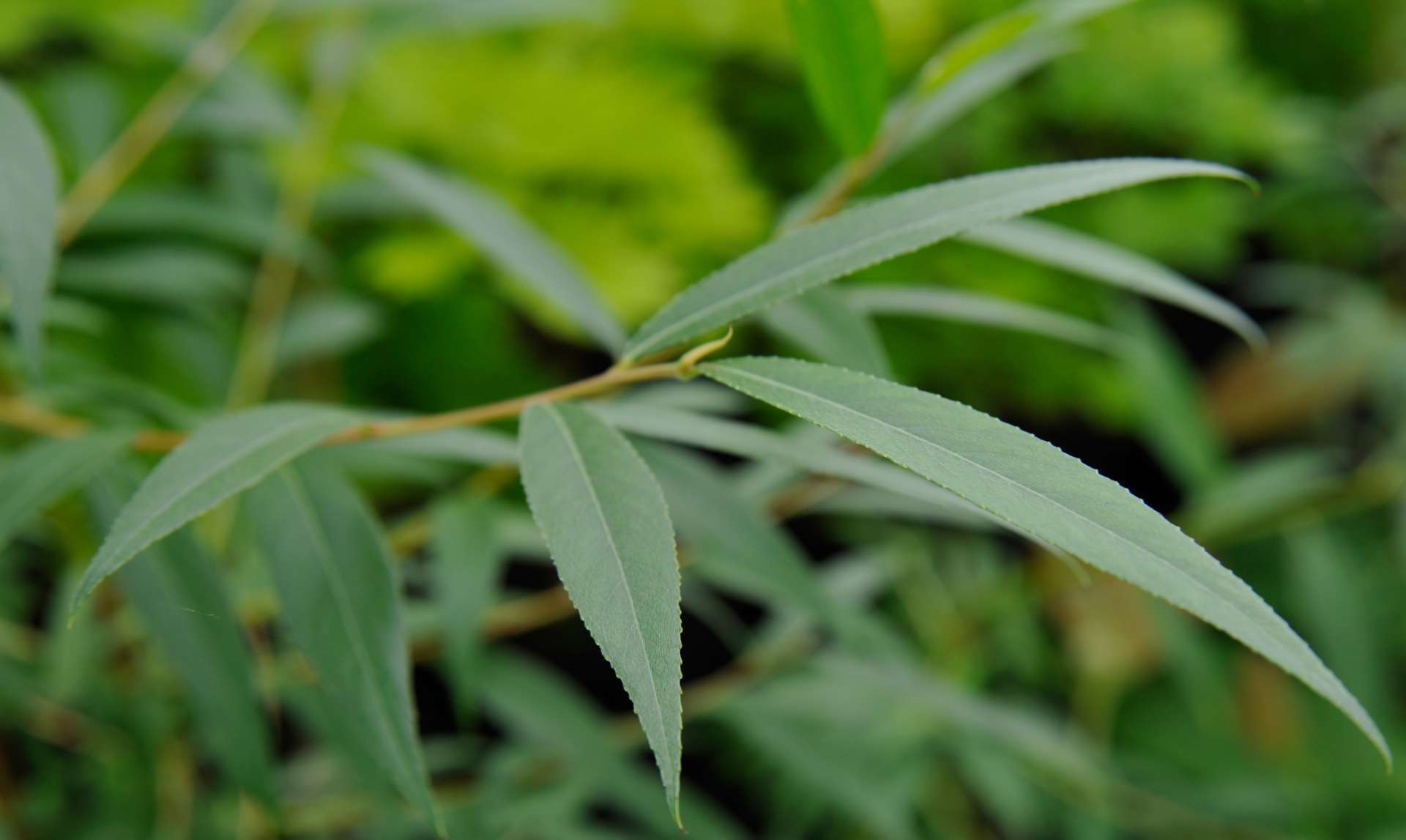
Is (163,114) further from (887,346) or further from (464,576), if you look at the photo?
(887,346)

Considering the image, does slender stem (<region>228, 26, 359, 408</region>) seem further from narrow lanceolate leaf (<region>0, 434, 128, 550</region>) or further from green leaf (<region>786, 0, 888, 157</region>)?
green leaf (<region>786, 0, 888, 157</region>)

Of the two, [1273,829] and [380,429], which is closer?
[380,429]

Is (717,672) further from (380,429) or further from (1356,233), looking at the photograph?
(1356,233)

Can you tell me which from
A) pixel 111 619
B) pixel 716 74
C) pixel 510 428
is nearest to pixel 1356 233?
pixel 716 74

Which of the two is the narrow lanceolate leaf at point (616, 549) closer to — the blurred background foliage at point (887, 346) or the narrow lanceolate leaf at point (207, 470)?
the narrow lanceolate leaf at point (207, 470)

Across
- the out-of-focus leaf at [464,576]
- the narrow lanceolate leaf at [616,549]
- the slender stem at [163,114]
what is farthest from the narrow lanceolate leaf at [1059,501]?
the slender stem at [163,114]

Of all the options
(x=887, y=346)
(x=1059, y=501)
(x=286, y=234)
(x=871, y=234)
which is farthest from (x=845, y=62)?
(x=887, y=346)
